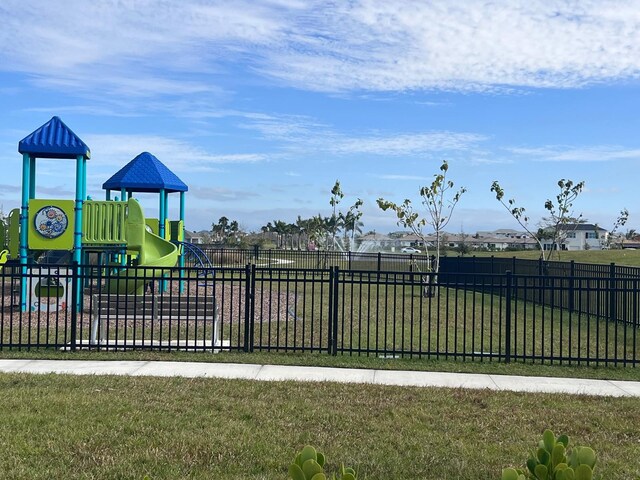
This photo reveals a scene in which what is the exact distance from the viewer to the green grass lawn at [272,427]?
4.88 meters

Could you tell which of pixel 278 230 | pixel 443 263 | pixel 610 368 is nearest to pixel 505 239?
pixel 278 230

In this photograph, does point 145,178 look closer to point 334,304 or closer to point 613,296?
point 334,304

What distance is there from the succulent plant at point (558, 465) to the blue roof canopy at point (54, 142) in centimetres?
1449

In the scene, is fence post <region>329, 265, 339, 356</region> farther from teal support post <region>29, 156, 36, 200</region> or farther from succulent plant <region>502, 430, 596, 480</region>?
teal support post <region>29, 156, 36, 200</region>

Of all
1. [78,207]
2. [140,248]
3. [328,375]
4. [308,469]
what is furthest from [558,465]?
[140,248]

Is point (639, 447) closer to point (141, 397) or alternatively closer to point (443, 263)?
point (141, 397)

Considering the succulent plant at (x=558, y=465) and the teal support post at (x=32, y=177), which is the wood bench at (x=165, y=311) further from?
the succulent plant at (x=558, y=465)

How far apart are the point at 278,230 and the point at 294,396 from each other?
3186 inches

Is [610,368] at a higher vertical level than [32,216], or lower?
lower

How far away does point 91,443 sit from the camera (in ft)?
17.2

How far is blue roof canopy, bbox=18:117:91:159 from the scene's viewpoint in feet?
48.4

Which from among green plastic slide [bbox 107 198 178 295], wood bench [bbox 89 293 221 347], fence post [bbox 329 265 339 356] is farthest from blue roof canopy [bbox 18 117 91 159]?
fence post [bbox 329 265 339 356]

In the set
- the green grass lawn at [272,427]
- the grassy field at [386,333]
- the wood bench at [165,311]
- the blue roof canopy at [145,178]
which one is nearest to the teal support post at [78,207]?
the grassy field at [386,333]

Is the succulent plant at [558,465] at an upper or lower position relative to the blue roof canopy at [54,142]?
lower
